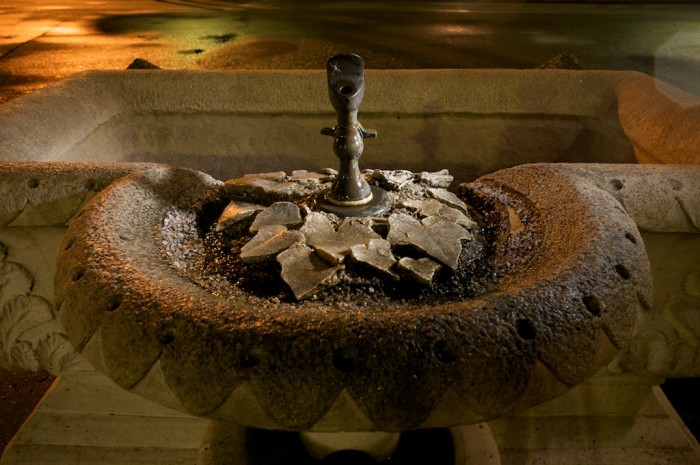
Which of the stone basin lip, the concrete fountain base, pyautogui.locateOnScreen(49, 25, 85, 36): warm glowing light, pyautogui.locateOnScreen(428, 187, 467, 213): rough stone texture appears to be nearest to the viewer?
the stone basin lip

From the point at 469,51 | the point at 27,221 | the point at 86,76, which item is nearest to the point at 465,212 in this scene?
the point at 27,221

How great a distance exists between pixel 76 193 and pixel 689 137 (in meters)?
2.02

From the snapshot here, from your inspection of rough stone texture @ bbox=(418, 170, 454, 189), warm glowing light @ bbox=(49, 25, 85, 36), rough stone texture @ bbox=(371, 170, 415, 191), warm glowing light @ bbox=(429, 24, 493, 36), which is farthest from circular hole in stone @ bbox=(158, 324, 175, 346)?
warm glowing light @ bbox=(49, 25, 85, 36)

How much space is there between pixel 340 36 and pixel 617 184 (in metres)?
6.61

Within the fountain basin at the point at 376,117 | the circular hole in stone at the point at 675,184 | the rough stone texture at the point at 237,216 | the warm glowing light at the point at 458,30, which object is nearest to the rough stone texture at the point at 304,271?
the rough stone texture at the point at 237,216

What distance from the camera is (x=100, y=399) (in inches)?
84.9

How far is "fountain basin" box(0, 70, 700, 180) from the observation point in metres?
2.42

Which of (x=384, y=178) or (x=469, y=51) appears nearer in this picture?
(x=384, y=178)

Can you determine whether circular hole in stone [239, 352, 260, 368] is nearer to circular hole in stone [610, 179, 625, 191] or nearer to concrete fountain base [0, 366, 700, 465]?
circular hole in stone [610, 179, 625, 191]

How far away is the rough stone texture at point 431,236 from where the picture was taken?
1293 mm

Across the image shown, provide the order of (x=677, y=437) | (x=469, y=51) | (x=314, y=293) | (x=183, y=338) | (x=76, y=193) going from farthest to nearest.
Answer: (x=469, y=51) < (x=677, y=437) < (x=76, y=193) < (x=314, y=293) < (x=183, y=338)

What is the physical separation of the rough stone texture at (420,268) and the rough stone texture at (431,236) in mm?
27

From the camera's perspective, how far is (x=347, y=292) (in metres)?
1.21

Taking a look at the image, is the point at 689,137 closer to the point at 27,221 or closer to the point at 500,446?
the point at 500,446
